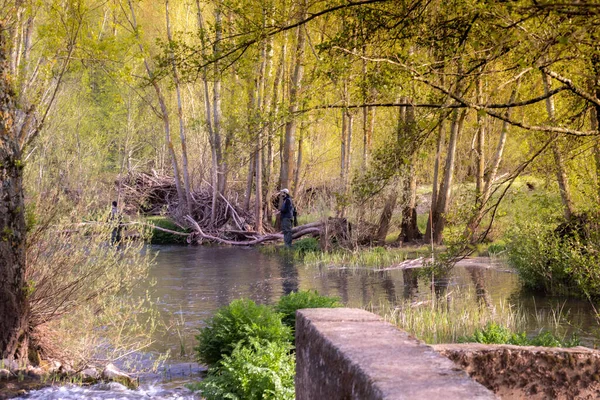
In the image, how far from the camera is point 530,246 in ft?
45.3

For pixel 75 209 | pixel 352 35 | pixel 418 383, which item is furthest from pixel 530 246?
pixel 418 383

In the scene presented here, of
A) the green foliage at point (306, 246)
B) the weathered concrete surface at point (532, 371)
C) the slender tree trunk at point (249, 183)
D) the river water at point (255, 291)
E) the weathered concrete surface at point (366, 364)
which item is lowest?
the river water at point (255, 291)

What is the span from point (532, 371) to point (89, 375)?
606cm

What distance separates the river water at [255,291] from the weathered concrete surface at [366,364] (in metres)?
4.64

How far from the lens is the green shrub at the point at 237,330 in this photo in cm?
832

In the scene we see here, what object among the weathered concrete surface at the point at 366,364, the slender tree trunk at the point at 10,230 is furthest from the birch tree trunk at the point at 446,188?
the weathered concrete surface at the point at 366,364

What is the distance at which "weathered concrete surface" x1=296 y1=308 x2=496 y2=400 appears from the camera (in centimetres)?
250

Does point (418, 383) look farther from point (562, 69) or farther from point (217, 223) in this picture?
point (217, 223)

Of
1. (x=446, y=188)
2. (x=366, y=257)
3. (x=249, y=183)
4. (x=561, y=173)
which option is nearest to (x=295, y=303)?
(x=561, y=173)

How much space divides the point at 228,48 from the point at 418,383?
7.18 m

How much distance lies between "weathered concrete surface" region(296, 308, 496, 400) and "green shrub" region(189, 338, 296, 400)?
2877 mm

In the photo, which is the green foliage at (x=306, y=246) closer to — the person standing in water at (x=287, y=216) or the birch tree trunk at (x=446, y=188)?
the person standing in water at (x=287, y=216)

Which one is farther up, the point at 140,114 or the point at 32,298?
the point at 140,114

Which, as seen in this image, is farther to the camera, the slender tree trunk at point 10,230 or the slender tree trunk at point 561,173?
the slender tree trunk at point 561,173
